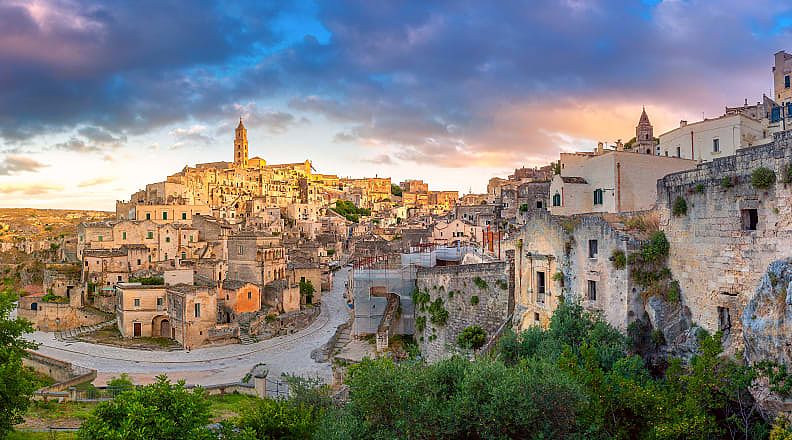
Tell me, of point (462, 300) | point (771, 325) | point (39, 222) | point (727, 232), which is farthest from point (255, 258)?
point (39, 222)

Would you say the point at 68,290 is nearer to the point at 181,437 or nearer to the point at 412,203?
the point at 181,437

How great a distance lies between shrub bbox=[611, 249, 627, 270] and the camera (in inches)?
609

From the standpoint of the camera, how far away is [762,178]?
39.1 ft

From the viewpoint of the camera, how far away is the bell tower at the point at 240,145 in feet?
423

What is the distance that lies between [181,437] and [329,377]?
15846 mm

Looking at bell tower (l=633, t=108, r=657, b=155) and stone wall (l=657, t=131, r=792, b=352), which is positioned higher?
bell tower (l=633, t=108, r=657, b=155)

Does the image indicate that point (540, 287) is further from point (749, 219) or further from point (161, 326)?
point (161, 326)

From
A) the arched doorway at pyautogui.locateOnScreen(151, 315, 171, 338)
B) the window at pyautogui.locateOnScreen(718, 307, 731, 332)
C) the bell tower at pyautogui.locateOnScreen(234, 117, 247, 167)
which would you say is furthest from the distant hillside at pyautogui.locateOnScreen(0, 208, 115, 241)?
the window at pyautogui.locateOnScreen(718, 307, 731, 332)

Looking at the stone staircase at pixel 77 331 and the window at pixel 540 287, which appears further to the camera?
the stone staircase at pixel 77 331

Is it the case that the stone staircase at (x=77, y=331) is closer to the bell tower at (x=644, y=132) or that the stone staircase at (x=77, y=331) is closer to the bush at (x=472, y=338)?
the bush at (x=472, y=338)

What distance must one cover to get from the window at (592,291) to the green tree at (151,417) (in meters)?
11.8

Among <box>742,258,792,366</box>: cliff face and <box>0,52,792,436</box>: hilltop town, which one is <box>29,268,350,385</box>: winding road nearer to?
<box>0,52,792,436</box>: hilltop town

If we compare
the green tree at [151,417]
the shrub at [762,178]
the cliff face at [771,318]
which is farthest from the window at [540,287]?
the green tree at [151,417]

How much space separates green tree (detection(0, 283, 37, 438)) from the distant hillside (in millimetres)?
62091
